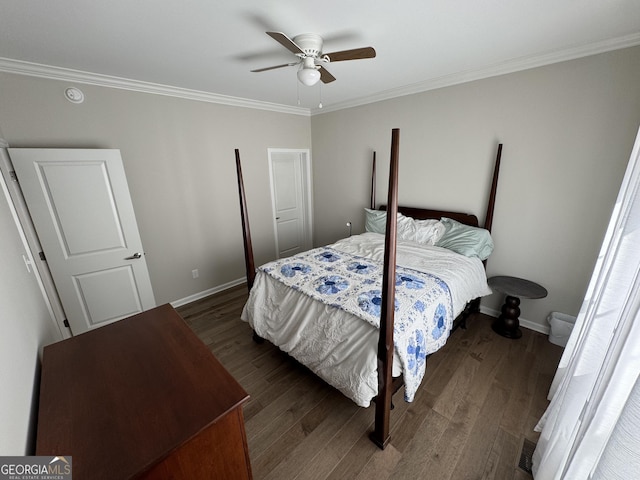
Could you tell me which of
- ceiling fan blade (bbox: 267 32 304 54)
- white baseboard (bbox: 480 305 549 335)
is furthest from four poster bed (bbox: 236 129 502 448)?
ceiling fan blade (bbox: 267 32 304 54)

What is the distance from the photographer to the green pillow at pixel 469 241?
2.49m

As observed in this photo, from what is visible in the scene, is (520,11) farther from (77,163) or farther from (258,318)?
(77,163)

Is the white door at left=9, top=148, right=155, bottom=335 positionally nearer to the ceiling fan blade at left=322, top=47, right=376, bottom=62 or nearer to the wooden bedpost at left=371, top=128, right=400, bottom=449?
the ceiling fan blade at left=322, top=47, right=376, bottom=62

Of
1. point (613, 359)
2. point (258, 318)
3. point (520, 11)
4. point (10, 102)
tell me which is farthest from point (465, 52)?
point (10, 102)

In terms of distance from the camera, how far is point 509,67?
2.28m

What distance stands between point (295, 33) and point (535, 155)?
2.32 m

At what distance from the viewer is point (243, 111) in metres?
3.32

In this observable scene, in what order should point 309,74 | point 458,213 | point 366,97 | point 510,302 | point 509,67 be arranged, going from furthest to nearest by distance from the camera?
point 366,97
point 458,213
point 510,302
point 509,67
point 309,74

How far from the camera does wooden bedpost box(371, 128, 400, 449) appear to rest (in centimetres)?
115

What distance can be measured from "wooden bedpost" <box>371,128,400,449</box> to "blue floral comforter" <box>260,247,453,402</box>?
13 cm

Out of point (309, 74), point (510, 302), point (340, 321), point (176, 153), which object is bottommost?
point (510, 302)

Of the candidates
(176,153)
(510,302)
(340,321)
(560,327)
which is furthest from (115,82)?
(560,327)

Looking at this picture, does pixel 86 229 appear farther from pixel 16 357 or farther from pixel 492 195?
pixel 492 195

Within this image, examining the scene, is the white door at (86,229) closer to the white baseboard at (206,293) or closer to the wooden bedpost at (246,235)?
the white baseboard at (206,293)
